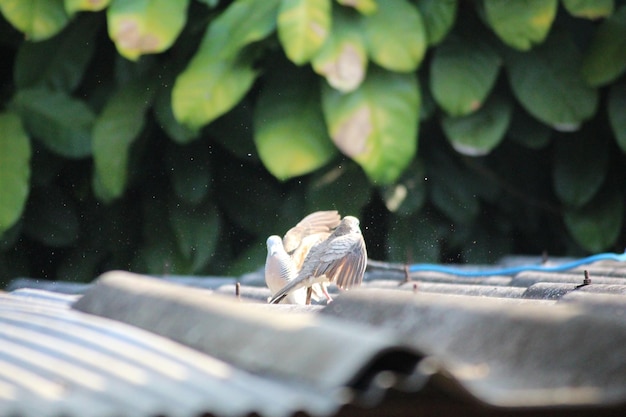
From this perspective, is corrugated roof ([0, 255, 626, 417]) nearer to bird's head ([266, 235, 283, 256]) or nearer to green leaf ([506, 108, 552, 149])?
bird's head ([266, 235, 283, 256])

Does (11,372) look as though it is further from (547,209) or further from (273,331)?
(547,209)

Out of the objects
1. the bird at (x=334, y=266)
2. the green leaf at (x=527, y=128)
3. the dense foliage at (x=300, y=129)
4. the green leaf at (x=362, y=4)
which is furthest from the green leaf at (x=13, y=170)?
the bird at (x=334, y=266)

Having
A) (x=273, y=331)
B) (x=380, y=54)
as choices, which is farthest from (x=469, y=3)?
(x=273, y=331)

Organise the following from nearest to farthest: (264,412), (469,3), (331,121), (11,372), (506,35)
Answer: (264,412)
(11,372)
(331,121)
(506,35)
(469,3)

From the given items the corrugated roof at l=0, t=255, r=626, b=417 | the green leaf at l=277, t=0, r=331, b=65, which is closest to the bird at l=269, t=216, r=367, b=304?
the corrugated roof at l=0, t=255, r=626, b=417

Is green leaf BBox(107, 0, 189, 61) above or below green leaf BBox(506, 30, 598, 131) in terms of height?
above
